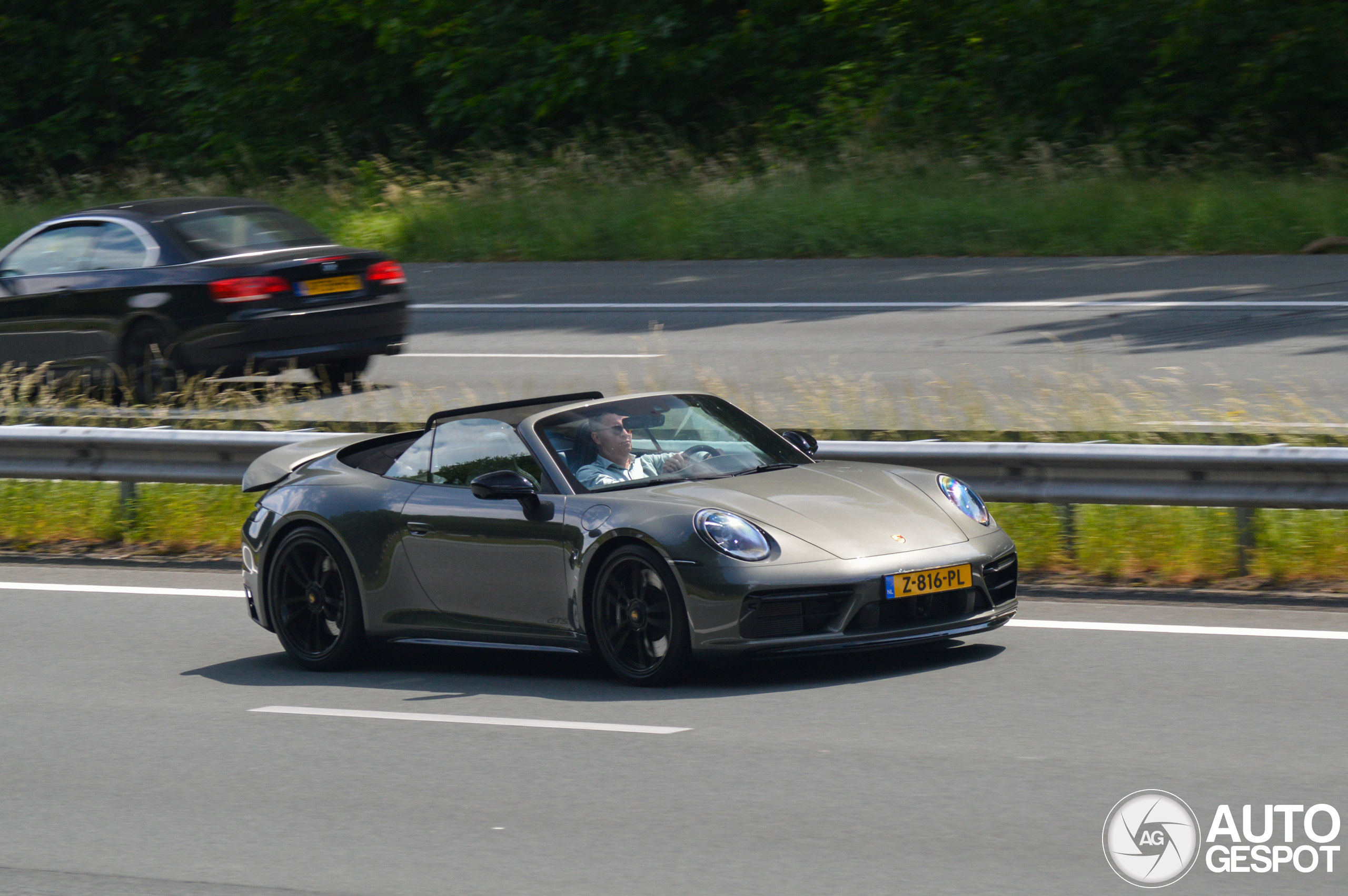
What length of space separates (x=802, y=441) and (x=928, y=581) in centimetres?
149

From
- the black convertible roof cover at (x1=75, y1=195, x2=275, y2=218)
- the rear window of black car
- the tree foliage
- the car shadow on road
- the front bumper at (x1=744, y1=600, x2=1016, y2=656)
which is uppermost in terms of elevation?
the tree foliage

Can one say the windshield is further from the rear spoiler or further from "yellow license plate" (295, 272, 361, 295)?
"yellow license plate" (295, 272, 361, 295)

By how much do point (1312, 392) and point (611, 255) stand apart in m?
11.6

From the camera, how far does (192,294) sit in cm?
1355

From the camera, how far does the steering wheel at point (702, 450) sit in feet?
25.5

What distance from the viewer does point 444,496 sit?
25.5 ft

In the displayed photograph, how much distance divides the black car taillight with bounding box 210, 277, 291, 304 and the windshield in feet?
20.5

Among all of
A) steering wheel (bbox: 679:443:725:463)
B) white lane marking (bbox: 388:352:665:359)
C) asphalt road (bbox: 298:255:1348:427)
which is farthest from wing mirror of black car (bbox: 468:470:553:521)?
white lane marking (bbox: 388:352:665:359)

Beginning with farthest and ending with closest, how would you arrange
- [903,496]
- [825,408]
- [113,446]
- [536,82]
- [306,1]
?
[306,1], [536,82], [825,408], [113,446], [903,496]

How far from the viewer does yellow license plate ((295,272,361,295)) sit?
45.0 ft

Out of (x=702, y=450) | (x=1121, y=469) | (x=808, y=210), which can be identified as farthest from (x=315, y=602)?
(x=808, y=210)

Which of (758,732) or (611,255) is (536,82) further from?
(758,732)

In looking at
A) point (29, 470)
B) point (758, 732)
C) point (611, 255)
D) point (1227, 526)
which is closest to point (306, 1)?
point (611, 255)

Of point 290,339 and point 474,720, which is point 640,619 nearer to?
point 474,720
